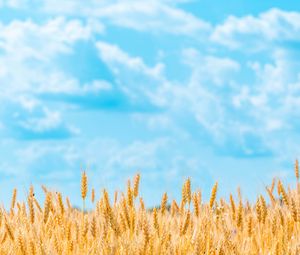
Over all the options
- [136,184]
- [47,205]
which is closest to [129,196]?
[136,184]

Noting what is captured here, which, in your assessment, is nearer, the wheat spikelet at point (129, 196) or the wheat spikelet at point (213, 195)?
the wheat spikelet at point (213, 195)

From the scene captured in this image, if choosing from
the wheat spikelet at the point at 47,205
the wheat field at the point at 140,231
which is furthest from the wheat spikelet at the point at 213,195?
the wheat spikelet at the point at 47,205

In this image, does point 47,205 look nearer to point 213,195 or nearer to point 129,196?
point 129,196

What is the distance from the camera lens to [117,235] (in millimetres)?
4301

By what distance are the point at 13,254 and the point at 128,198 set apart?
3.37 ft

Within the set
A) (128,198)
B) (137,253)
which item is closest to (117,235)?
(137,253)

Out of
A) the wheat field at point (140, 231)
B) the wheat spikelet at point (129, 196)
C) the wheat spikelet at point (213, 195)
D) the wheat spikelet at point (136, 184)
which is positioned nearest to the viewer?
the wheat field at point (140, 231)

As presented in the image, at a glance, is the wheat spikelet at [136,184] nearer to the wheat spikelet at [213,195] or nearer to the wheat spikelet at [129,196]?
the wheat spikelet at [129,196]

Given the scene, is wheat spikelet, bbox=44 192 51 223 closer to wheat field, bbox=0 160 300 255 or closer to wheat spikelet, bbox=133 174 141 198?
wheat field, bbox=0 160 300 255

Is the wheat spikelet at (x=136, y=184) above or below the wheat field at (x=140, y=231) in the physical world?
above

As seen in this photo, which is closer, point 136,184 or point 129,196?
point 129,196

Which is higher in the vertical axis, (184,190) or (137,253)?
(184,190)

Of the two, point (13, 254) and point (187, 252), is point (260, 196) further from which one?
point (13, 254)

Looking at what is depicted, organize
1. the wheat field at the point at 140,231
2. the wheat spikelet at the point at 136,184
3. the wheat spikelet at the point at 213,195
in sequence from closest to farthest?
1. the wheat field at the point at 140,231
2. the wheat spikelet at the point at 213,195
3. the wheat spikelet at the point at 136,184
